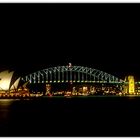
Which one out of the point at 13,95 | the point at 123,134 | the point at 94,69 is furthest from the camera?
the point at 94,69

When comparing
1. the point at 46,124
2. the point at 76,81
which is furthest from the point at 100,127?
the point at 76,81

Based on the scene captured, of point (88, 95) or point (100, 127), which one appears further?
point (88, 95)

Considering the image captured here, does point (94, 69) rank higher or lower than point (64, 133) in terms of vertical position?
higher

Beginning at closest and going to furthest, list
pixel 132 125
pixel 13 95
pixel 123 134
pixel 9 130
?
pixel 123 134
pixel 9 130
pixel 132 125
pixel 13 95

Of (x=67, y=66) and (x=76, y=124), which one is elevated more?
(x=67, y=66)

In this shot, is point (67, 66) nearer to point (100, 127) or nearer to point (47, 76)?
point (47, 76)

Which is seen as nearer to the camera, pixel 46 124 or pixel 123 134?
pixel 123 134

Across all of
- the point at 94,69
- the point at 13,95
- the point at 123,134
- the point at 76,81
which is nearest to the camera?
the point at 123,134

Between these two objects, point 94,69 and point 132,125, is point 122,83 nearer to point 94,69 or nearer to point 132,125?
point 94,69

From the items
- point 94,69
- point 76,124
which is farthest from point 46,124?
point 94,69
